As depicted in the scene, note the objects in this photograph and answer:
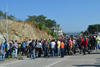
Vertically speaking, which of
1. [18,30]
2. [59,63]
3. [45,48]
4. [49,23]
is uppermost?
[49,23]

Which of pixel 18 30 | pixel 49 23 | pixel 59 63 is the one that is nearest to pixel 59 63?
pixel 59 63

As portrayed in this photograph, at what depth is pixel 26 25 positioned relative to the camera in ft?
124

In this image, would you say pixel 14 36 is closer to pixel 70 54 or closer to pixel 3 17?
pixel 3 17

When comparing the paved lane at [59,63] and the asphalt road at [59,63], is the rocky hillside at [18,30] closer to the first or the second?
the asphalt road at [59,63]

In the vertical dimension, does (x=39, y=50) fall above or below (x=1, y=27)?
below

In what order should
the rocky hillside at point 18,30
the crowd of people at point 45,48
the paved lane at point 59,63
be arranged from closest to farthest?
the paved lane at point 59,63 < the crowd of people at point 45,48 < the rocky hillside at point 18,30

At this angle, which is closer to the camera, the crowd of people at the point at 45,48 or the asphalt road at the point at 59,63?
the asphalt road at the point at 59,63

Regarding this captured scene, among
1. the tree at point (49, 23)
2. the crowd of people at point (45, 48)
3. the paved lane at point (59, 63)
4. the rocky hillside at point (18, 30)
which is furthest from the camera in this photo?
the tree at point (49, 23)

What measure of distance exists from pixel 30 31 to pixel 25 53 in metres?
16.2

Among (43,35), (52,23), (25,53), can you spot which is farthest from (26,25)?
(52,23)

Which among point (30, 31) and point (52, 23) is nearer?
point (30, 31)

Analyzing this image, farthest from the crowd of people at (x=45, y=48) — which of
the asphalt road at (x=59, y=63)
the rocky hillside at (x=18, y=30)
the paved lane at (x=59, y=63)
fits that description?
the rocky hillside at (x=18, y=30)

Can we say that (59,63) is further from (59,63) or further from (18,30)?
(18,30)

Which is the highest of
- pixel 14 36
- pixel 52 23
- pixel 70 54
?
pixel 52 23
